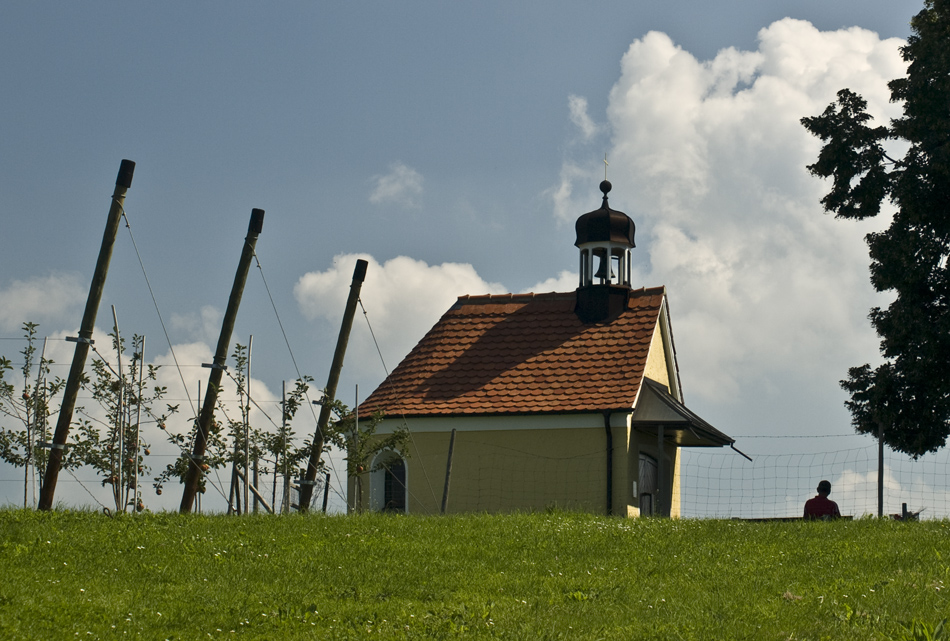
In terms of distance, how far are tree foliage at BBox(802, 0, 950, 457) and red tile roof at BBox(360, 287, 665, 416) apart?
5.38m

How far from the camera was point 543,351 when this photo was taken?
88.6 feet

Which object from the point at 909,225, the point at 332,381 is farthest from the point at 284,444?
the point at 909,225

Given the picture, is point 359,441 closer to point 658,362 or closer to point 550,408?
point 550,408

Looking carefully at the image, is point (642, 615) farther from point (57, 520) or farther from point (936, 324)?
point (936, 324)

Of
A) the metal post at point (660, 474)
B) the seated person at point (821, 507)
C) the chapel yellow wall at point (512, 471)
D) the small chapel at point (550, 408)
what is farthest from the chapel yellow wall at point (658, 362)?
the seated person at point (821, 507)

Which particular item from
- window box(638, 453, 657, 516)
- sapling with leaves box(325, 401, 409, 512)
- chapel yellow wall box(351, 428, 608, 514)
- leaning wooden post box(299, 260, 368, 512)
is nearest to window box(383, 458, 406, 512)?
chapel yellow wall box(351, 428, 608, 514)

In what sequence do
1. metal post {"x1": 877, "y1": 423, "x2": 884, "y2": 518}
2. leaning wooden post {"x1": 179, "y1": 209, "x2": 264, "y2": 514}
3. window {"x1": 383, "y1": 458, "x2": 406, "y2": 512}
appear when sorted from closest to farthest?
leaning wooden post {"x1": 179, "y1": 209, "x2": 264, "y2": 514}
metal post {"x1": 877, "y1": 423, "x2": 884, "y2": 518}
window {"x1": 383, "y1": 458, "x2": 406, "y2": 512}

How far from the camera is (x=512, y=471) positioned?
24.5 meters

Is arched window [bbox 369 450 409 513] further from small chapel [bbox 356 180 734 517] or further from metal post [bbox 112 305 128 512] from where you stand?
metal post [bbox 112 305 128 512]

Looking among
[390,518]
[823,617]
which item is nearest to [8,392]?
[390,518]

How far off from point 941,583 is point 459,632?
4910mm

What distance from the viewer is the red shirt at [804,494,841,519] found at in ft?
58.6

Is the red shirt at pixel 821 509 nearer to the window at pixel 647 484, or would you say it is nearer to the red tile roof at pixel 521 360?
the red tile roof at pixel 521 360

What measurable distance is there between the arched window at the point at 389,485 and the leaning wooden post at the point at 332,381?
11.5 ft
